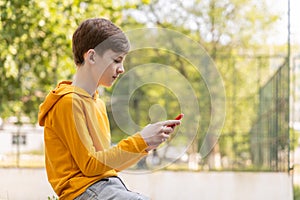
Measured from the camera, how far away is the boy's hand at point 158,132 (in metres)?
1.55

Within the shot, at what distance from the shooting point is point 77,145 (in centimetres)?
161

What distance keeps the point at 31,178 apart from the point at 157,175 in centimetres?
112

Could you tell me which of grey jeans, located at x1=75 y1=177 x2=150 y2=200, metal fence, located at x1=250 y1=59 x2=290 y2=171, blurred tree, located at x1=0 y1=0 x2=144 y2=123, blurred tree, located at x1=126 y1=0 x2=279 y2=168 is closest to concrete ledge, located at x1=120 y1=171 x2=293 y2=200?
metal fence, located at x1=250 y1=59 x2=290 y2=171

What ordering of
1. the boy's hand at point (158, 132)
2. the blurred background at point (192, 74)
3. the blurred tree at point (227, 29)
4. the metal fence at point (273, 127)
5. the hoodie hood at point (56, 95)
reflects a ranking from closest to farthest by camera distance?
the boy's hand at point (158, 132), the hoodie hood at point (56, 95), the blurred background at point (192, 74), the metal fence at point (273, 127), the blurred tree at point (227, 29)

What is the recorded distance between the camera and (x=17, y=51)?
5523mm

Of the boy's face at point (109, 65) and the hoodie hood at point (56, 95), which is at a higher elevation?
the boy's face at point (109, 65)

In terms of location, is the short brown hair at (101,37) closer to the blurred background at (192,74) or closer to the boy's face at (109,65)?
the boy's face at (109,65)

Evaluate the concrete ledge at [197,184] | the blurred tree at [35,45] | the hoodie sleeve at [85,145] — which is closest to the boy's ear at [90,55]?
the hoodie sleeve at [85,145]

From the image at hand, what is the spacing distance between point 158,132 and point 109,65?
0.80ft

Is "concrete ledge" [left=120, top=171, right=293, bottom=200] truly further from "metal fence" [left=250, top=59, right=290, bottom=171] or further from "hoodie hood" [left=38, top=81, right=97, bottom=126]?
"hoodie hood" [left=38, top=81, right=97, bottom=126]

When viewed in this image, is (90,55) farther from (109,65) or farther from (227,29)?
(227,29)

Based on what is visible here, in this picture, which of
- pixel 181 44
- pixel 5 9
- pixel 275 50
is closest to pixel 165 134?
pixel 5 9

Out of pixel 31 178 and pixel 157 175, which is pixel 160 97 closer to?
pixel 157 175

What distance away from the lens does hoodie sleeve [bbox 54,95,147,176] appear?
1586 mm
